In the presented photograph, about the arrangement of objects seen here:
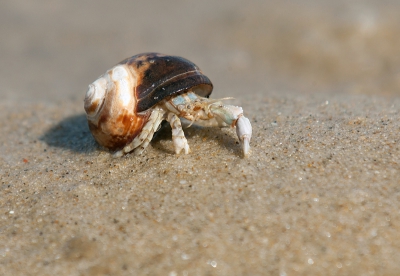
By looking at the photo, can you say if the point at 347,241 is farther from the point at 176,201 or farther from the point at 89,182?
the point at 89,182

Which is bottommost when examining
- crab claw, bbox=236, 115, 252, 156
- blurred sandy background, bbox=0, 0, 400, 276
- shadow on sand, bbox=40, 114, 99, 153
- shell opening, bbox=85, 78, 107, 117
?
shadow on sand, bbox=40, 114, 99, 153

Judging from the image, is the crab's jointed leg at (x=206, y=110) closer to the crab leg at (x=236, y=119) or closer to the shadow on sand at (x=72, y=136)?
Result: the crab leg at (x=236, y=119)

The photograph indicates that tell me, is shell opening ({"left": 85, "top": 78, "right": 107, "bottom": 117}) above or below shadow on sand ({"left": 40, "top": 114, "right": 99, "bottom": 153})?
above

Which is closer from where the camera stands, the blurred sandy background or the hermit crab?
the blurred sandy background

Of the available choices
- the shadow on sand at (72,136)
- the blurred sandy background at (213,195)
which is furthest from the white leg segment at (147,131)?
the shadow on sand at (72,136)

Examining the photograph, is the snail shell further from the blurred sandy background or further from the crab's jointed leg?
the blurred sandy background

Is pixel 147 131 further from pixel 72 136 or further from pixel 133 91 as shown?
pixel 72 136

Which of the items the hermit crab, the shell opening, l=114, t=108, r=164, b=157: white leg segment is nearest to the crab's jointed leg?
the hermit crab
